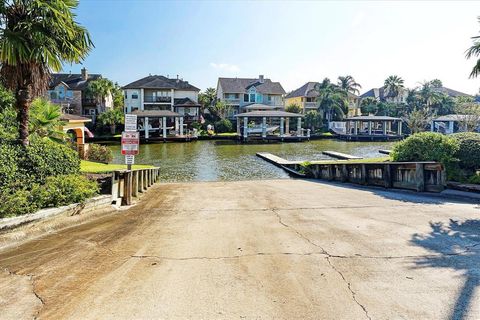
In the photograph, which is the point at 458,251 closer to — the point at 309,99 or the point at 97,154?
the point at 97,154

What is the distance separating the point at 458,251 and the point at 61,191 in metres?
7.47

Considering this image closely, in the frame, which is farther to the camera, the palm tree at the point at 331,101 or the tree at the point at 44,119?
the palm tree at the point at 331,101

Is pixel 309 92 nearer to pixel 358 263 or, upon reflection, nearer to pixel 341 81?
pixel 341 81

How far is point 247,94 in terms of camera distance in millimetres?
66562

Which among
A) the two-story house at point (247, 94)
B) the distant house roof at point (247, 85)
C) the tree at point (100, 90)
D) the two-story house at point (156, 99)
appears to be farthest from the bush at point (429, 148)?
the distant house roof at point (247, 85)

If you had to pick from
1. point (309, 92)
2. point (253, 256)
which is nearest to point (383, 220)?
point (253, 256)

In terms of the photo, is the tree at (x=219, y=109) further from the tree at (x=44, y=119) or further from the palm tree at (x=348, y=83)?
the tree at (x=44, y=119)

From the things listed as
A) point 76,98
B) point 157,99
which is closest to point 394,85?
point 157,99

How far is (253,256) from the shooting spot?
5441mm

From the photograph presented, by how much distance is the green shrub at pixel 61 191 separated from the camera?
7.20 m

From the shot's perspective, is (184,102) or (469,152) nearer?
(469,152)

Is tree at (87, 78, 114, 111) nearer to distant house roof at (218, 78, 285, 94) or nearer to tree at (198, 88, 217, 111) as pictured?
tree at (198, 88, 217, 111)

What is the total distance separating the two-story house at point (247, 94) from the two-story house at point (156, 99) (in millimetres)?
8056

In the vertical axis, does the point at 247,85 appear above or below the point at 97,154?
above
